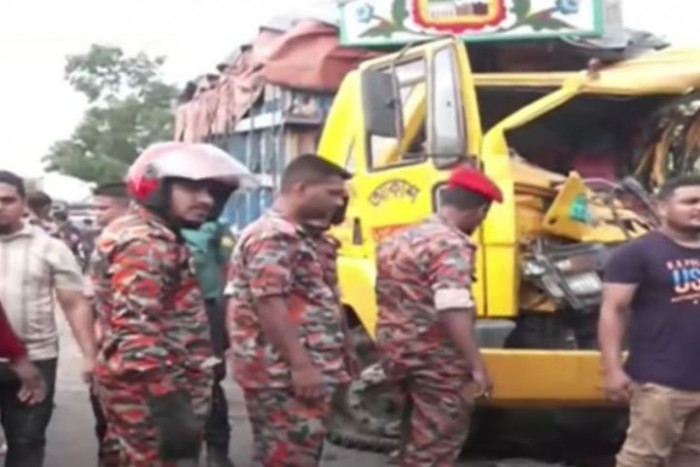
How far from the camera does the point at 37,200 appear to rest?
9.09 meters

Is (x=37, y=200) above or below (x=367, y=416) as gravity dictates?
above

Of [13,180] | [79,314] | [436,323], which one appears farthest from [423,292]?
[13,180]

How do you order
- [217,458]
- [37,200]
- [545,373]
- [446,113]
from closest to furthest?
1. [545,373]
2. [446,113]
3. [217,458]
4. [37,200]

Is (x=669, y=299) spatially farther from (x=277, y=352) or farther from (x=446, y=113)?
(x=446, y=113)

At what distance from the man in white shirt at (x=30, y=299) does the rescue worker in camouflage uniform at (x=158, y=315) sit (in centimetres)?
128

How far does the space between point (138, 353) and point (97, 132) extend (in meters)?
48.1

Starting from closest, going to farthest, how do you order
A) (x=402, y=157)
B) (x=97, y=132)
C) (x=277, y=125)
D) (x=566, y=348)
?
(x=566, y=348) < (x=402, y=157) < (x=277, y=125) < (x=97, y=132)

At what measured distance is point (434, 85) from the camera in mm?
7215

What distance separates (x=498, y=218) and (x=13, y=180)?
2200 mm

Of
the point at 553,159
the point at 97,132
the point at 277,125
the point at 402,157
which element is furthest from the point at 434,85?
the point at 97,132

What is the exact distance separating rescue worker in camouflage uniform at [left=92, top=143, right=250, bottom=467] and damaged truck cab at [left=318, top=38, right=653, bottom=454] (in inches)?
81.8

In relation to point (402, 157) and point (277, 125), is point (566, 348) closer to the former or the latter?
point (402, 157)

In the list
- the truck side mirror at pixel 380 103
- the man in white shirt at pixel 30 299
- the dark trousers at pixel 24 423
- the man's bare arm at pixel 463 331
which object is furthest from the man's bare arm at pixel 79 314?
the truck side mirror at pixel 380 103

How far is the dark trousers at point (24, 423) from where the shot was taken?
250 inches
